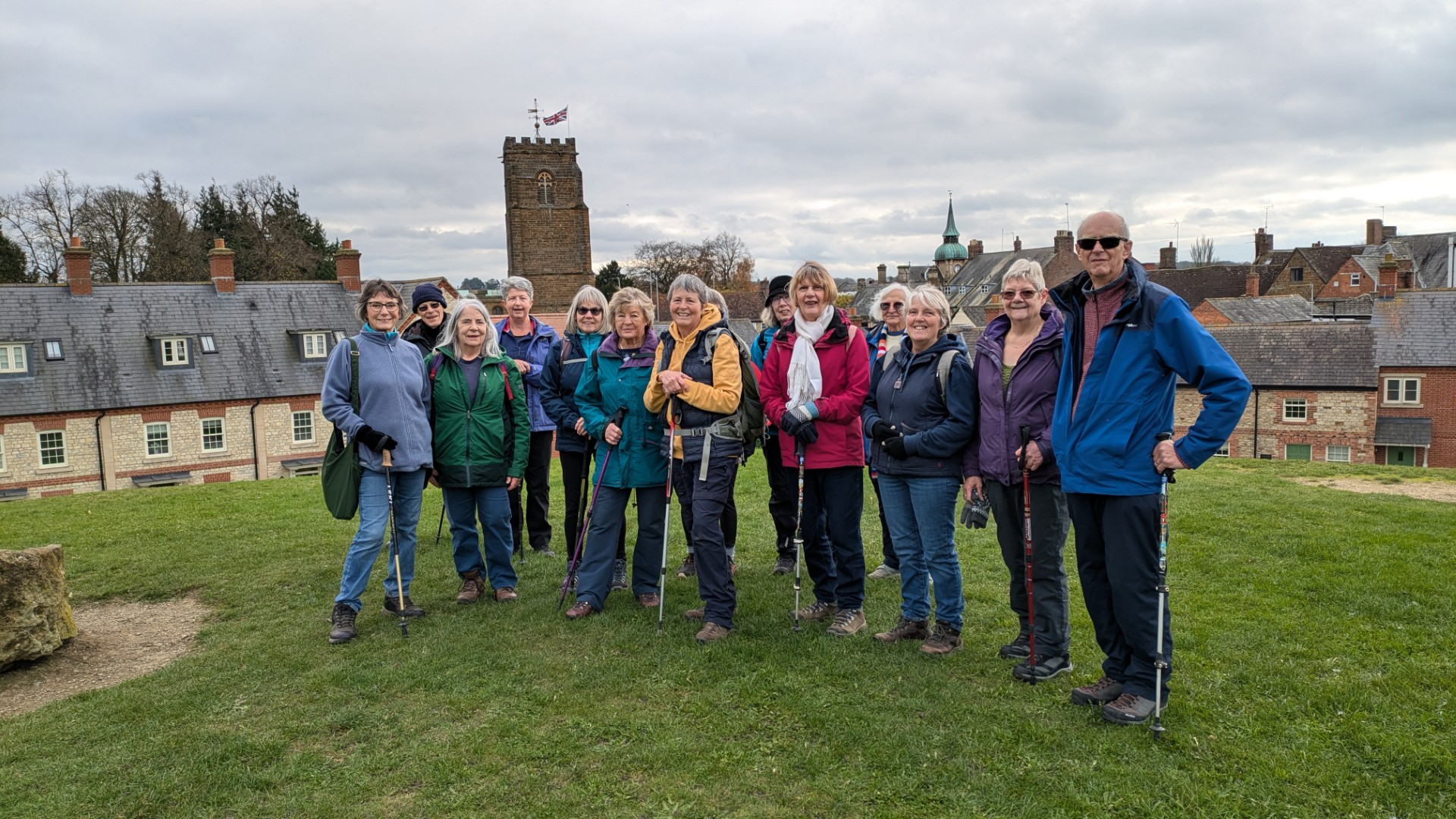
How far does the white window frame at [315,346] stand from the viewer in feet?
118

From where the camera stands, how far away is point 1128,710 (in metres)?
4.37

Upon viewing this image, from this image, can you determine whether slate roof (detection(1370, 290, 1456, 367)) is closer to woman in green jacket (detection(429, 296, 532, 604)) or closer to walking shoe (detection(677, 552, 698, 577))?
walking shoe (detection(677, 552, 698, 577))

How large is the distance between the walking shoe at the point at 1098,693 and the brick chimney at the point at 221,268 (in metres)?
39.0

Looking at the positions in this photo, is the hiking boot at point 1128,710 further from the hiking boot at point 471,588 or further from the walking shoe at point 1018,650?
the hiking boot at point 471,588

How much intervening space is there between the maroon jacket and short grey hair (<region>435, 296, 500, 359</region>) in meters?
2.34

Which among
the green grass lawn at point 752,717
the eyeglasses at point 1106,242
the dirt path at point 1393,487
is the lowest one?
the dirt path at point 1393,487

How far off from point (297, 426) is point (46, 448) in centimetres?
816

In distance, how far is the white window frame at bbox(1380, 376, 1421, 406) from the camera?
35.3m

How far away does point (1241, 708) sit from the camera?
4.51 m

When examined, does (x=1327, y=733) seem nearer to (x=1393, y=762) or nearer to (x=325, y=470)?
(x=1393, y=762)

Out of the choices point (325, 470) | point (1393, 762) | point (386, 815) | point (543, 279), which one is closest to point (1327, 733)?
point (1393, 762)

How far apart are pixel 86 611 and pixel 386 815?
16.7ft

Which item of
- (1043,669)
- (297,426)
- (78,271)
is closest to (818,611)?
(1043,669)

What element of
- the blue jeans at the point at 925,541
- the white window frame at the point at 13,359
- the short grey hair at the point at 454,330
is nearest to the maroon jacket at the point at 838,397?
the blue jeans at the point at 925,541
